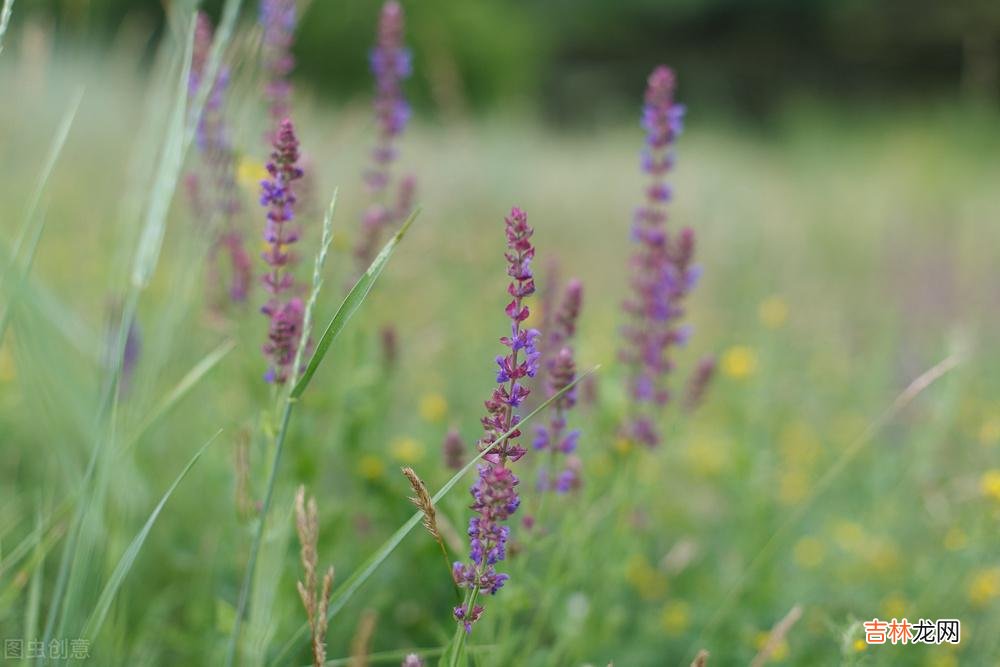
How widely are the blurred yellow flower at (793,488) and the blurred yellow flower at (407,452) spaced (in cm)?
117

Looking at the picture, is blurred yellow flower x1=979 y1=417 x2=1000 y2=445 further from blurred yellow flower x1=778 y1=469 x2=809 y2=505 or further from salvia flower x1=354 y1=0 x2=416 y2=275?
salvia flower x1=354 y1=0 x2=416 y2=275

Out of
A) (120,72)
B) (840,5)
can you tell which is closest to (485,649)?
(120,72)

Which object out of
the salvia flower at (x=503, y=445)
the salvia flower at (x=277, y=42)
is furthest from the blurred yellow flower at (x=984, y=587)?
the salvia flower at (x=277, y=42)

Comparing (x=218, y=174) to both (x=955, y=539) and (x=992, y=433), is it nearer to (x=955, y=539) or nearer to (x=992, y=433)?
(x=955, y=539)

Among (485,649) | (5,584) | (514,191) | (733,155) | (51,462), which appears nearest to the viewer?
(485,649)

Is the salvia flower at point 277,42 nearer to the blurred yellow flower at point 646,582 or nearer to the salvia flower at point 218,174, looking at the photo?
the salvia flower at point 218,174

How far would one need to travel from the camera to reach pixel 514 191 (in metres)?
6.98

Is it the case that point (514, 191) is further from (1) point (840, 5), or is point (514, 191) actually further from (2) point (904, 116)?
(1) point (840, 5)

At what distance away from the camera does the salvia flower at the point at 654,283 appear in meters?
1.77

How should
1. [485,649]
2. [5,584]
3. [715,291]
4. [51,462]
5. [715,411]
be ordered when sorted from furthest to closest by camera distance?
[715,291], [715,411], [51,462], [5,584], [485,649]

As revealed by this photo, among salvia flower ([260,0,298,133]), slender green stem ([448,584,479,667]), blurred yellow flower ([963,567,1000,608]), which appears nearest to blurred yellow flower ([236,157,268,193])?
salvia flower ([260,0,298,133])

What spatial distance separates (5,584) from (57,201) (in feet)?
11.7

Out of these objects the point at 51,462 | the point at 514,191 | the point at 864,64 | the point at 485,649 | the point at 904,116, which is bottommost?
the point at 485,649

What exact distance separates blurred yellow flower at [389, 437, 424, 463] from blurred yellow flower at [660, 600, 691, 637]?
62 centimetres
